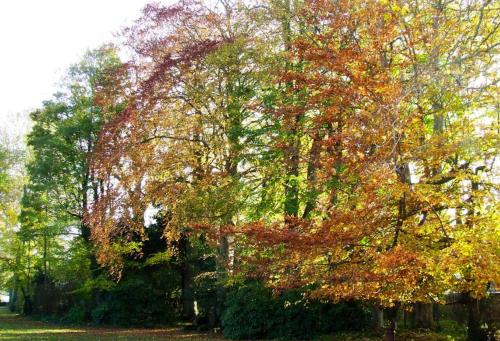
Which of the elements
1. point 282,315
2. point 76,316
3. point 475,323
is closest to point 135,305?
point 76,316

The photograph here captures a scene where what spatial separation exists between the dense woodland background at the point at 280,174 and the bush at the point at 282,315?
55 mm

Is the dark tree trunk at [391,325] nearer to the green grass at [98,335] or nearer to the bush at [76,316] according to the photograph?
the green grass at [98,335]

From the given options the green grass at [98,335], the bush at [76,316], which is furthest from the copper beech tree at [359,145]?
the bush at [76,316]

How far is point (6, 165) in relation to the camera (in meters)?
37.7

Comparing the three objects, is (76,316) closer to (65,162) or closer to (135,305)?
(135,305)

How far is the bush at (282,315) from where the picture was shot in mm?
16203

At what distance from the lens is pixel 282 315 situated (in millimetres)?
17250

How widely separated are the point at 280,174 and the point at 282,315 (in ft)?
15.3

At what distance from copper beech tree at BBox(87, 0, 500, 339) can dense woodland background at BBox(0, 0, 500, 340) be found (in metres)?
0.06

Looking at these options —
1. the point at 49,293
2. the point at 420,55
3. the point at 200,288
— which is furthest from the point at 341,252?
the point at 49,293

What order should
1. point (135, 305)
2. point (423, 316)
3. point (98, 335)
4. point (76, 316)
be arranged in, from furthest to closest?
point (76, 316) < point (135, 305) < point (98, 335) < point (423, 316)

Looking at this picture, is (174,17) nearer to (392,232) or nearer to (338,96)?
(338,96)

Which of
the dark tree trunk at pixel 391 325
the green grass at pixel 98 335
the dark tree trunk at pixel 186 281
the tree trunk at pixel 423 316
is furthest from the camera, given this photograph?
the dark tree trunk at pixel 186 281

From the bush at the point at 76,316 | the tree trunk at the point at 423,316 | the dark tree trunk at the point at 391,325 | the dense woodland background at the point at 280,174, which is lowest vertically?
the bush at the point at 76,316
